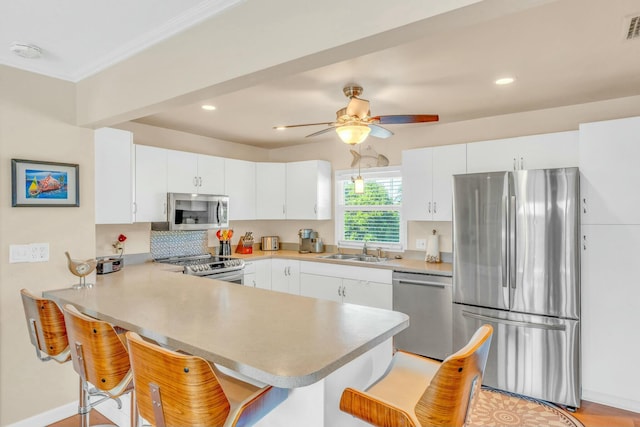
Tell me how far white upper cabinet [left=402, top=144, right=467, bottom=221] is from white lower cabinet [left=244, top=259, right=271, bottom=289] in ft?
A: 6.03

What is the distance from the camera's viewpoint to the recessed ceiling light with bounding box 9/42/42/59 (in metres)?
2.10

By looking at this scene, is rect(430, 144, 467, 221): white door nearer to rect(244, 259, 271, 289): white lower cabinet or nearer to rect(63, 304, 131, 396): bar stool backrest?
rect(244, 259, 271, 289): white lower cabinet

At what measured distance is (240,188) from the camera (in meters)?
4.69

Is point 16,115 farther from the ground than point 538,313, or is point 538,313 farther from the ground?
point 16,115

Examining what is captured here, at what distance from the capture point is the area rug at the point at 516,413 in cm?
253

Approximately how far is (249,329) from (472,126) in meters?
3.29

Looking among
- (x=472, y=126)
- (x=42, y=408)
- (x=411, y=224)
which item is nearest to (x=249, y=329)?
(x=42, y=408)

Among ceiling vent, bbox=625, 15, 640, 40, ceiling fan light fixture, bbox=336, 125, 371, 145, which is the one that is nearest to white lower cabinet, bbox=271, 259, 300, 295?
ceiling fan light fixture, bbox=336, 125, 371, 145

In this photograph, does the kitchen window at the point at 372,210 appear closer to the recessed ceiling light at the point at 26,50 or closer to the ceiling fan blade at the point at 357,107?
the ceiling fan blade at the point at 357,107

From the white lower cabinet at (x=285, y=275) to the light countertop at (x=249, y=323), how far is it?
1944 mm

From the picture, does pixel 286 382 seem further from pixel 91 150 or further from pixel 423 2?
pixel 91 150

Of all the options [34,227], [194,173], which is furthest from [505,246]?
[34,227]

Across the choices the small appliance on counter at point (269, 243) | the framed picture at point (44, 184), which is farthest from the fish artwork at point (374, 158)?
the framed picture at point (44, 184)

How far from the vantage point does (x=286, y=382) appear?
113 cm
